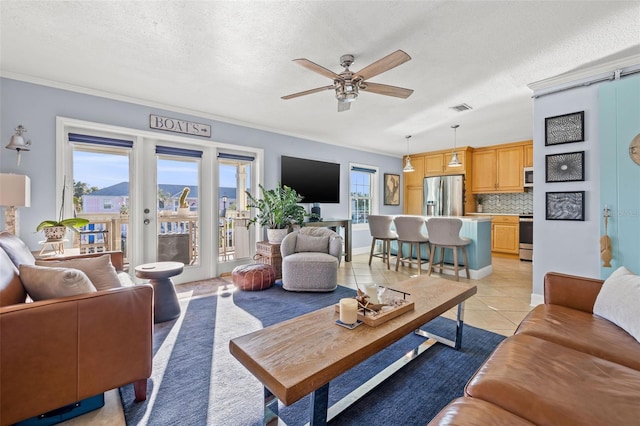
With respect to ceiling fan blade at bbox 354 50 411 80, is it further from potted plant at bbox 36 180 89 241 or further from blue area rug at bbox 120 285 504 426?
potted plant at bbox 36 180 89 241

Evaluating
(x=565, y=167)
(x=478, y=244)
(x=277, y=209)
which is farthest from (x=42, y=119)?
(x=478, y=244)

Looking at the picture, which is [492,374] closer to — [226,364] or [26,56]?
[226,364]

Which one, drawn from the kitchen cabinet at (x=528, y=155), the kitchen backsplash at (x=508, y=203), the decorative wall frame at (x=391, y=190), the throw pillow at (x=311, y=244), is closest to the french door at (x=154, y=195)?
the throw pillow at (x=311, y=244)

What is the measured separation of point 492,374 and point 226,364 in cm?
161

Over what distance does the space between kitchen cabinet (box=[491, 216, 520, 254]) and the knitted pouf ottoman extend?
Result: 512cm

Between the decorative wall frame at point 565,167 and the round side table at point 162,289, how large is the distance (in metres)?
3.95

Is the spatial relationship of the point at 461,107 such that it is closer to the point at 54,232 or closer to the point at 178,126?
the point at 178,126

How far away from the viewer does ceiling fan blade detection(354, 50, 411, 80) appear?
6.15ft

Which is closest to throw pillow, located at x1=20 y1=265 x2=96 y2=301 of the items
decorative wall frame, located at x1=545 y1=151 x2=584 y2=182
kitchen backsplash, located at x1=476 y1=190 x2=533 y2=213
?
decorative wall frame, located at x1=545 y1=151 x2=584 y2=182

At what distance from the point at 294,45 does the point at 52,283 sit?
2.21 m

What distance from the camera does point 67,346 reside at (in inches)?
50.1

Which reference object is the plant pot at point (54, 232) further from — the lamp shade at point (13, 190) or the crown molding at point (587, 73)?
the crown molding at point (587, 73)

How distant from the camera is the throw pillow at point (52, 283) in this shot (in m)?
1.34

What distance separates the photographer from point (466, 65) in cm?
255
